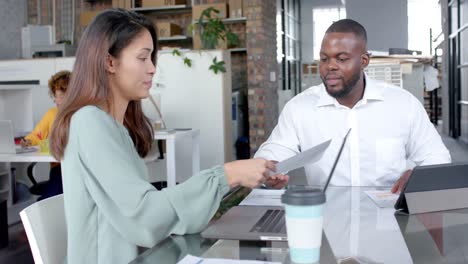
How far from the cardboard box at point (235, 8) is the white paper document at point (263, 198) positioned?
18.5 ft

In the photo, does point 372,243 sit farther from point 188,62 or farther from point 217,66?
point 188,62

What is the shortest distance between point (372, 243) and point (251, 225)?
263mm

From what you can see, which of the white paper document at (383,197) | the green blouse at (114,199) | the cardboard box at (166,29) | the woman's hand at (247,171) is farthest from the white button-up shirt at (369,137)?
the cardboard box at (166,29)

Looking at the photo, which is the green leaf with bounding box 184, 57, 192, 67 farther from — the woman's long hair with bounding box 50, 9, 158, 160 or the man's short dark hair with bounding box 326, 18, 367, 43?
the woman's long hair with bounding box 50, 9, 158, 160

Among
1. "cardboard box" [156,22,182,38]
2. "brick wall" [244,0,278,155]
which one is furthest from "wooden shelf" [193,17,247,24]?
"cardboard box" [156,22,182,38]

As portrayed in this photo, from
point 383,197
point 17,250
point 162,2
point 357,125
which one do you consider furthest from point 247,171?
point 162,2

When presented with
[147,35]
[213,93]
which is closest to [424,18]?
[213,93]

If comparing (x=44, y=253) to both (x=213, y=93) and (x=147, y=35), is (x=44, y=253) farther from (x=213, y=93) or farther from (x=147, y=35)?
(x=213, y=93)

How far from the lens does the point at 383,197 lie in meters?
1.62

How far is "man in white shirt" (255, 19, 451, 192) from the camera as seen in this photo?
2082 millimetres

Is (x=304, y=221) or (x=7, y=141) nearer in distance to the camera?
(x=304, y=221)

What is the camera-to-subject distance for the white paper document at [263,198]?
1512 millimetres

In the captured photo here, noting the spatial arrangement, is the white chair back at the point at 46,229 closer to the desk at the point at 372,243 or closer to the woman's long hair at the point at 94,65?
the woman's long hair at the point at 94,65

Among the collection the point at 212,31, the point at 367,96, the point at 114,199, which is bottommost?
the point at 114,199
